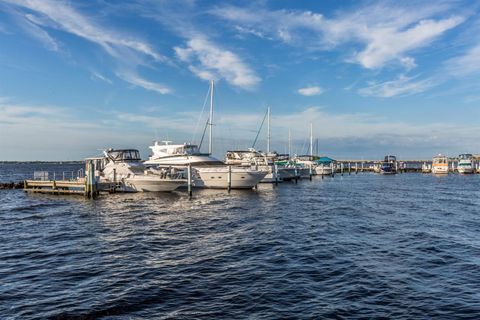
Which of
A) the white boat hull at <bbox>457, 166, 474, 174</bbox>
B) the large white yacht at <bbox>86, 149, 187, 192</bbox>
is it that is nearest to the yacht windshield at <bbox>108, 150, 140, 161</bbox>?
the large white yacht at <bbox>86, 149, 187, 192</bbox>

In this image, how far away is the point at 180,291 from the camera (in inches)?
487

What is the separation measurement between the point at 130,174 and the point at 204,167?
32.9ft

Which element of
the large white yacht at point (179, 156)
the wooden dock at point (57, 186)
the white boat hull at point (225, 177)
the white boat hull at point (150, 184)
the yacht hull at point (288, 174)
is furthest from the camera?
the yacht hull at point (288, 174)

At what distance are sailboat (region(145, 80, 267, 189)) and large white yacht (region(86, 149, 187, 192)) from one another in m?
4.05

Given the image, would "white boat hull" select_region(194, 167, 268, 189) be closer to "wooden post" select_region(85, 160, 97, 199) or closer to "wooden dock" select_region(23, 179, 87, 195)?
"wooden post" select_region(85, 160, 97, 199)

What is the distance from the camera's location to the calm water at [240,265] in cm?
1102

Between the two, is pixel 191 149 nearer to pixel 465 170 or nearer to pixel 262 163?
pixel 262 163

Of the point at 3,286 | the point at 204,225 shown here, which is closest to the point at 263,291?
the point at 3,286

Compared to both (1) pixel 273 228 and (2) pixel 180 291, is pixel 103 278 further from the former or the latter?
(1) pixel 273 228

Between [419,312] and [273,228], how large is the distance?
13.2 meters

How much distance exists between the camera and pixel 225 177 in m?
48.8

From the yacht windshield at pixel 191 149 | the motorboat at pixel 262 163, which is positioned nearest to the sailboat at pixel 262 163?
the motorboat at pixel 262 163

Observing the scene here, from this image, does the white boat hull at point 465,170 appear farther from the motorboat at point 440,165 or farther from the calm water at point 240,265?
the calm water at point 240,265

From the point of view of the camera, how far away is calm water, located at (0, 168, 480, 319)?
1102 centimetres
